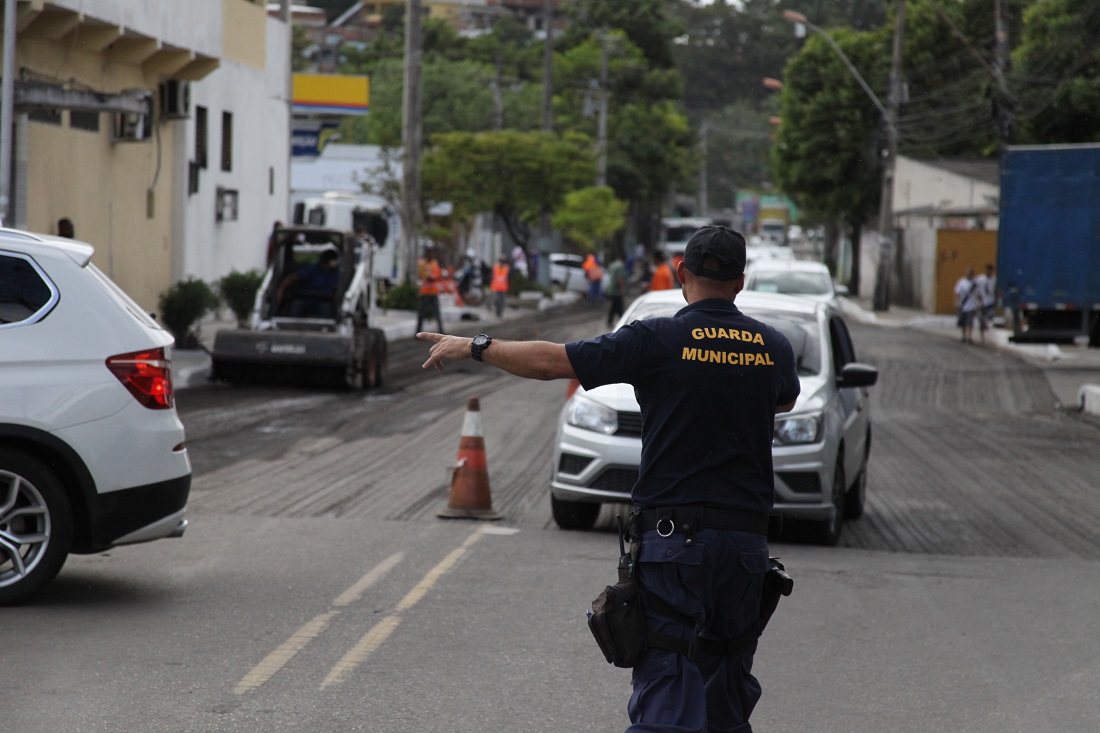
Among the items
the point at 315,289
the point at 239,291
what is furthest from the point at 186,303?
the point at 315,289

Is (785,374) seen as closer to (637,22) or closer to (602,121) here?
(602,121)

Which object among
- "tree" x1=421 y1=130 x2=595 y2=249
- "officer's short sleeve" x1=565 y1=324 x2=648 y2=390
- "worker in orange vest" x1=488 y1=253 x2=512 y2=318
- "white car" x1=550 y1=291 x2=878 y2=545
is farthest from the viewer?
"tree" x1=421 y1=130 x2=595 y2=249

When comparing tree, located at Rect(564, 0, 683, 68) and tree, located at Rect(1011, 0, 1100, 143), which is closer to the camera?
tree, located at Rect(1011, 0, 1100, 143)

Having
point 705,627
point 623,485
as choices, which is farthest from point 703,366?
point 623,485

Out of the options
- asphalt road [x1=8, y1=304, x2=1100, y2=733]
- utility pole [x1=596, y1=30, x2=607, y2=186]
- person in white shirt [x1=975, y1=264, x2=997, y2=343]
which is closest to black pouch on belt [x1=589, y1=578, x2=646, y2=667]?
asphalt road [x1=8, y1=304, x2=1100, y2=733]

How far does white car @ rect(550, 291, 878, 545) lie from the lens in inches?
406

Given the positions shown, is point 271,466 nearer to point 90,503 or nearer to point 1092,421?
point 90,503

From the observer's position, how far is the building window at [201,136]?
31.7m

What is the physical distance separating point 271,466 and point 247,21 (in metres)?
22.3

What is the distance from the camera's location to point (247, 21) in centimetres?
3400

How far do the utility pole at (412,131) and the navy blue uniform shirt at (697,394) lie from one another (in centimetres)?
3060

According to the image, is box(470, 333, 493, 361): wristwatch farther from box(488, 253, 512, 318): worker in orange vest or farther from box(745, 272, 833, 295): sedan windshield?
box(488, 253, 512, 318): worker in orange vest

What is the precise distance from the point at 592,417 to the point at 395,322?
2382 cm

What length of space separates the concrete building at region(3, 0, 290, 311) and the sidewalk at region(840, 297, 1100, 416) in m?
13.7
